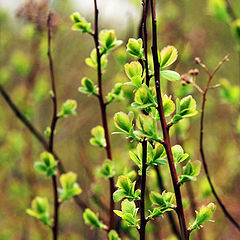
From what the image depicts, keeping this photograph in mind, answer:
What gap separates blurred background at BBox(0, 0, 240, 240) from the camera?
1208mm

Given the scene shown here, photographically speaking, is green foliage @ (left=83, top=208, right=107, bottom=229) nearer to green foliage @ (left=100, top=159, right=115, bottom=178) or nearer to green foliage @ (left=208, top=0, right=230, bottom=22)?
green foliage @ (left=100, top=159, right=115, bottom=178)

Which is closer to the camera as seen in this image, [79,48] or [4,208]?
[4,208]

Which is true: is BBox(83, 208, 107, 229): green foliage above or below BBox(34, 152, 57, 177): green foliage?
below

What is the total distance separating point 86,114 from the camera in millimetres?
2434

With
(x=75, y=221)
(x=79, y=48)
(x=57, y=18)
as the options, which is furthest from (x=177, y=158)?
(x=79, y=48)

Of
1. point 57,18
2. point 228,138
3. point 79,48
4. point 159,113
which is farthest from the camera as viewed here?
point 79,48

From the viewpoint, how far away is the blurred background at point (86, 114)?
1.21m

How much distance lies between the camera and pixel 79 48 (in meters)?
2.83

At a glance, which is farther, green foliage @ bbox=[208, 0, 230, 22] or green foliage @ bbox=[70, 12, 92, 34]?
green foliage @ bbox=[208, 0, 230, 22]

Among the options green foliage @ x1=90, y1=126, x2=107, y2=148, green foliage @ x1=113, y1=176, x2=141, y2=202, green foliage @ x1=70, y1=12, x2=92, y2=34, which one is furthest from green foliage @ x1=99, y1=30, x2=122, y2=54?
green foliage @ x1=113, y1=176, x2=141, y2=202

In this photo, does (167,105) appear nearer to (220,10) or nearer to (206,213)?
(206,213)

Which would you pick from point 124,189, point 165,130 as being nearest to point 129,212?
point 124,189

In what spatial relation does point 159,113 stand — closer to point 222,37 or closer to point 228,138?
point 228,138

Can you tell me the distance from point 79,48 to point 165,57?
2.38 m
